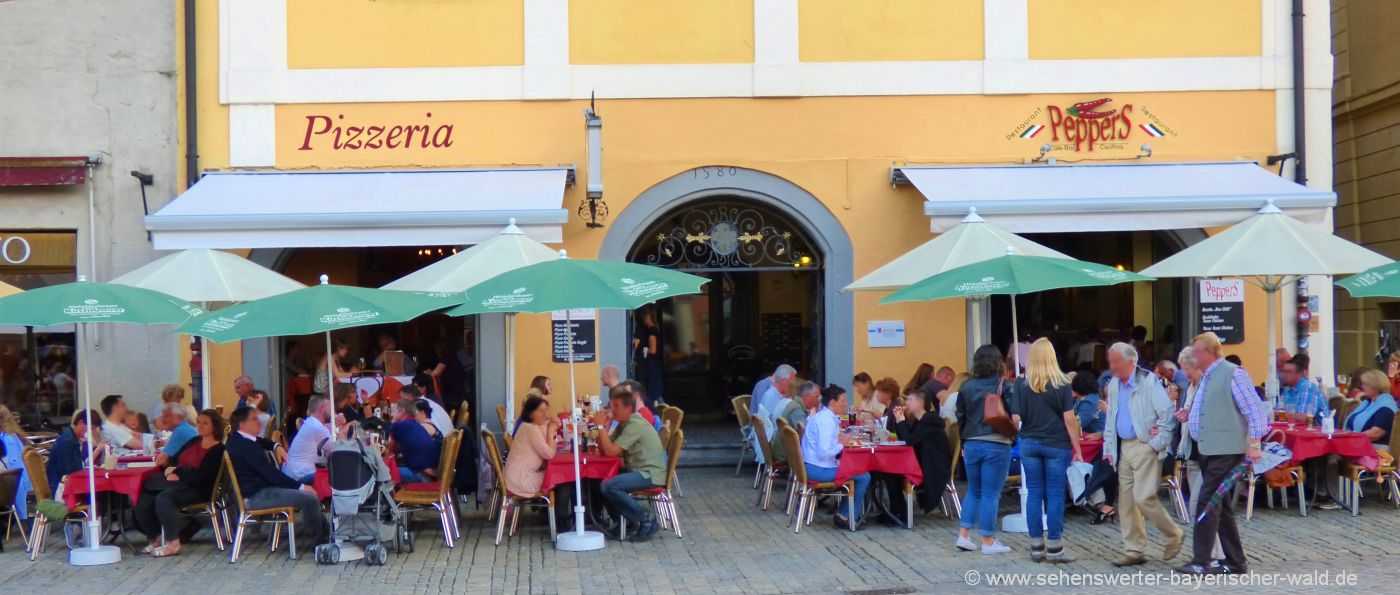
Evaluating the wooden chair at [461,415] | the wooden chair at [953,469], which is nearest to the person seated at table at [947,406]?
the wooden chair at [953,469]

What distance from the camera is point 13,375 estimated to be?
45.1 ft

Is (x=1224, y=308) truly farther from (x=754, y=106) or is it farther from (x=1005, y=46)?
(x=754, y=106)

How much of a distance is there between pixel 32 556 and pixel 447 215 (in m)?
4.36

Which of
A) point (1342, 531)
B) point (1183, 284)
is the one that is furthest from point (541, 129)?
point (1342, 531)

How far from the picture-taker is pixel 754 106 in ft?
44.3

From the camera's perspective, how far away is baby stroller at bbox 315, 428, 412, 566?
8844 mm

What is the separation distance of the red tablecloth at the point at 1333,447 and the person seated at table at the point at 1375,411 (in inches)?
14.3

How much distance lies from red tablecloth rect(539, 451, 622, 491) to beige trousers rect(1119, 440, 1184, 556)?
352cm

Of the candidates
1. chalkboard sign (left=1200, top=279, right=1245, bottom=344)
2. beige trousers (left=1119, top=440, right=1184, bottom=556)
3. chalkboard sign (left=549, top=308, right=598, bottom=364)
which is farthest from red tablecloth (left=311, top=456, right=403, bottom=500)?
chalkboard sign (left=1200, top=279, right=1245, bottom=344)

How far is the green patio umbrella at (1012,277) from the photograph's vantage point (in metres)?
8.98

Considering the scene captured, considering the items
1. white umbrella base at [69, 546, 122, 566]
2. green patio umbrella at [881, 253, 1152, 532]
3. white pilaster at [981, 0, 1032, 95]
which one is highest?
white pilaster at [981, 0, 1032, 95]

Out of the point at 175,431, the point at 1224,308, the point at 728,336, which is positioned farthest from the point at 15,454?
the point at 1224,308

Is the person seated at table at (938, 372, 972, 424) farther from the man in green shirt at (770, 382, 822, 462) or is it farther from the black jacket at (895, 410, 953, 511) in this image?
the man in green shirt at (770, 382, 822, 462)

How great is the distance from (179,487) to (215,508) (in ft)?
1.35
